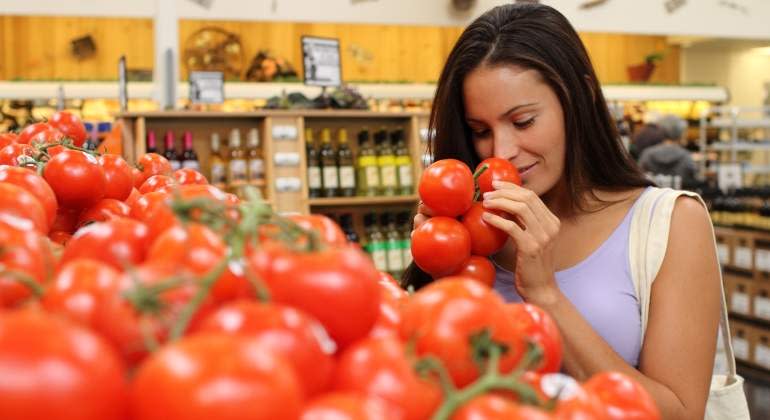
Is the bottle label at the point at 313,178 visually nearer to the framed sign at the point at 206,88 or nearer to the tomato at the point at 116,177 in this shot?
the framed sign at the point at 206,88

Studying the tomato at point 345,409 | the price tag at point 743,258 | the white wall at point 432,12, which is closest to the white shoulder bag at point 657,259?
the tomato at point 345,409

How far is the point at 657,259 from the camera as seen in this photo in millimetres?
1567

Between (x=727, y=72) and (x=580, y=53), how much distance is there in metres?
10.8

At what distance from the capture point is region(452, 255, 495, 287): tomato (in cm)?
151

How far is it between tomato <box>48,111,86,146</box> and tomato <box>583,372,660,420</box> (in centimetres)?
142

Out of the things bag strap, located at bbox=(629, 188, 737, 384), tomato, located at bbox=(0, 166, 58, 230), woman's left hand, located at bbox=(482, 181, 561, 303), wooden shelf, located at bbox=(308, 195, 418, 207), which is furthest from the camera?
wooden shelf, located at bbox=(308, 195, 418, 207)

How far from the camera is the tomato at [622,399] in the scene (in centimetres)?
69

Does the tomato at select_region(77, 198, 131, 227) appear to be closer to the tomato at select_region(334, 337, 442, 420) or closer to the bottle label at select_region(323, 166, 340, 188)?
the tomato at select_region(334, 337, 442, 420)

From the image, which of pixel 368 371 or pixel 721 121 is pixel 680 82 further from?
pixel 368 371

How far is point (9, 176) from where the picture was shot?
1.03 metres

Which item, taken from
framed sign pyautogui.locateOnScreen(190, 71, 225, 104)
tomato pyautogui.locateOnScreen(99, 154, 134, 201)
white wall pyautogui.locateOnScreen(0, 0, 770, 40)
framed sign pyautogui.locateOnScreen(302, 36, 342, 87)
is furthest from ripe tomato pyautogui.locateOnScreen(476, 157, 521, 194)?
white wall pyautogui.locateOnScreen(0, 0, 770, 40)

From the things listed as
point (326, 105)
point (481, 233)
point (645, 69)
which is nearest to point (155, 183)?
point (481, 233)

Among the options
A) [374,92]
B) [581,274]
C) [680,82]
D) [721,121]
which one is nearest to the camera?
[581,274]

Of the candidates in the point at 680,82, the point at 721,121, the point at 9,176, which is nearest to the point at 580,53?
the point at 9,176
